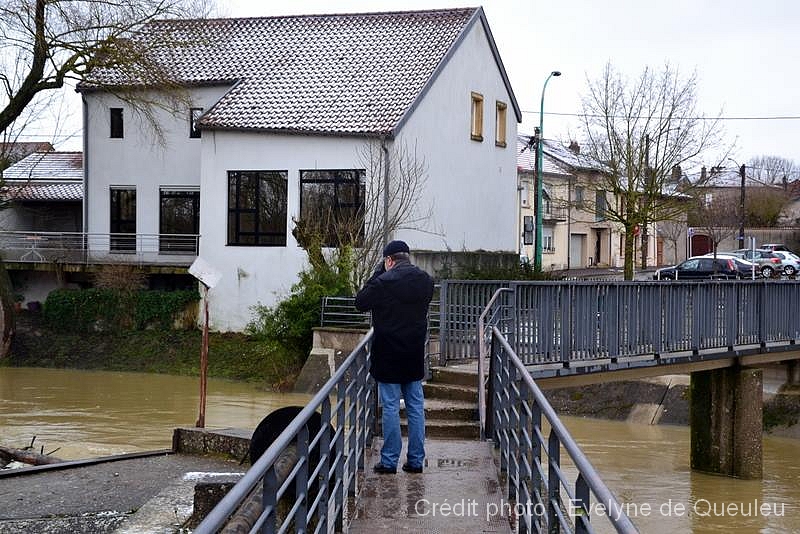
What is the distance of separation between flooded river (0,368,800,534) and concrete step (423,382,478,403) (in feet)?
12.5

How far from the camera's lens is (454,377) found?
47.8 feet

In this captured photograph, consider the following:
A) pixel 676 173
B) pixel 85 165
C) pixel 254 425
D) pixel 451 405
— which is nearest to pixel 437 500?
pixel 451 405

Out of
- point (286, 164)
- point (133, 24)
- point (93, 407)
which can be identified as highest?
point (133, 24)

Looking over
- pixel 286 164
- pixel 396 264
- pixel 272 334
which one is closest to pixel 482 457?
pixel 396 264

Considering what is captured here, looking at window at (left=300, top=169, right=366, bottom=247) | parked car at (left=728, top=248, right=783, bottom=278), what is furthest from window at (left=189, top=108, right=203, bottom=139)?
parked car at (left=728, top=248, right=783, bottom=278)

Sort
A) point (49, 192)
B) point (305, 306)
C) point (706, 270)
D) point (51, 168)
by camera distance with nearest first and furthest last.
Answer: point (305, 306)
point (49, 192)
point (706, 270)
point (51, 168)

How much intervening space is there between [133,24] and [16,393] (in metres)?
10.3

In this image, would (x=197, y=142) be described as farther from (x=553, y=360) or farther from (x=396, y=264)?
(x=396, y=264)

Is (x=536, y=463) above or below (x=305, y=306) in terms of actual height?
below

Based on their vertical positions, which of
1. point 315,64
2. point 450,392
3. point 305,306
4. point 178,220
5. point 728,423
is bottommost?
point 728,423

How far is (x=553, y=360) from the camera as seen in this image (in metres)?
16.0

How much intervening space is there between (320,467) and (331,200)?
25382 millimetres

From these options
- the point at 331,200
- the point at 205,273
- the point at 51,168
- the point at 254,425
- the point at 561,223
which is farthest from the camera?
the point at 561,223

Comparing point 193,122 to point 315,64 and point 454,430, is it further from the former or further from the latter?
point 454,430
